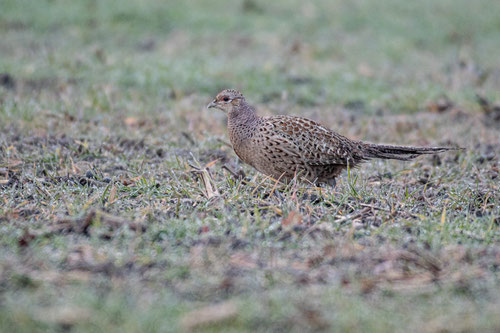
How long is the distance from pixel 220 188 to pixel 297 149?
30.6 inches

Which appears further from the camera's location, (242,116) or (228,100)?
(228,100)

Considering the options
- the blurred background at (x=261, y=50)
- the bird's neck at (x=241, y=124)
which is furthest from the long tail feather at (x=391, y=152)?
the blurred background at (x=261, y=50)

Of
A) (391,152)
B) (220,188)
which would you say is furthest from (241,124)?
(391,152)

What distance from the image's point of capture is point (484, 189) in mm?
5430

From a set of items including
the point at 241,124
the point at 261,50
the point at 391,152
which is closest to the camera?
the point at 241,124

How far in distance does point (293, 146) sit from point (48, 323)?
2997 millimetres

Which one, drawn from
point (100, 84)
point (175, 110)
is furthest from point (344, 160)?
point (100, 84)

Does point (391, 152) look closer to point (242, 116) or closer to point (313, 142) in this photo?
point (313, 142)

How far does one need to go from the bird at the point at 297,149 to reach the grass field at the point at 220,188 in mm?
208

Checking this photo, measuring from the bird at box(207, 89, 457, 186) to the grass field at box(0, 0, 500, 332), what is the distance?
21 centimetres

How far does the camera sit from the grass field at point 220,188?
313 cm

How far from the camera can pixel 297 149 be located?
5.50m

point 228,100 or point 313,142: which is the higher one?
point 228,100

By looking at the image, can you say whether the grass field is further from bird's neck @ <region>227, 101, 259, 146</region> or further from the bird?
bird's neck @ <region>227, 101, 259, 146</region>
